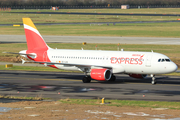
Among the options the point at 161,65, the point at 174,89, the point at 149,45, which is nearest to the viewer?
the point at 174,89

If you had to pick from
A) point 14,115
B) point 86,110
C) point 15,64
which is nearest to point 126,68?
point 86,110

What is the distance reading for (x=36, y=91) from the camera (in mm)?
39031

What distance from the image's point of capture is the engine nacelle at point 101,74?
143 ft

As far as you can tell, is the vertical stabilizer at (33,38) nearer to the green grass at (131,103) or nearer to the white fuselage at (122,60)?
the white fuselage at (122,60)

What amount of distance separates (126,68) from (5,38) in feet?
225

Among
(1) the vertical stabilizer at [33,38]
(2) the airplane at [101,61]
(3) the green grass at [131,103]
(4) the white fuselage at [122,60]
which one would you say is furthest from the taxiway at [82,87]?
(1) the vertical stabilizer at [33,38]

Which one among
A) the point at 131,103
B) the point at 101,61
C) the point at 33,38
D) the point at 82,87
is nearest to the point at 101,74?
the point at 101,61

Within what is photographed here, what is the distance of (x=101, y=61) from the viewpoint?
46.1m

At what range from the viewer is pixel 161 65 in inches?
1674

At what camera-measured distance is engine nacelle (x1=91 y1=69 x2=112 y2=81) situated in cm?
4364

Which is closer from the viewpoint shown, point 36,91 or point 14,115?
point 14,115

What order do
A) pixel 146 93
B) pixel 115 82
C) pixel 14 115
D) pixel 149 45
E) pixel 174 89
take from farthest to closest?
pixel 149 45 < pixel 115 82 < pixel 174 89 < pixel 146 93 < pixel 14 115

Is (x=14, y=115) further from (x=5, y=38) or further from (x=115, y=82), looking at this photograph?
(x=5, y=38)

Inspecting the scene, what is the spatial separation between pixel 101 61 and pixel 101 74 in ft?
9.47
